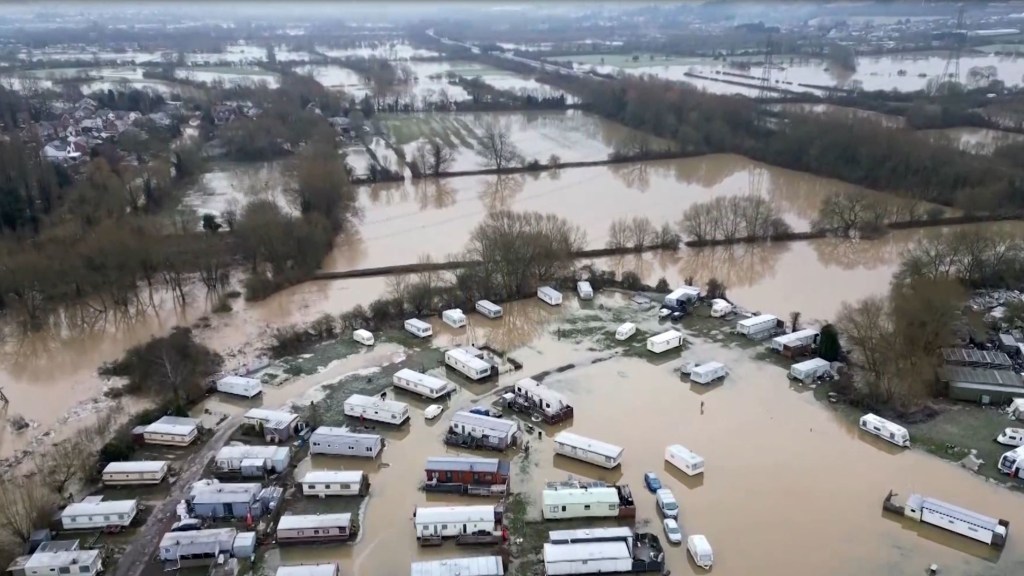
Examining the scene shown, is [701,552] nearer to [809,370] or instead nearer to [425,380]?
[809,370]

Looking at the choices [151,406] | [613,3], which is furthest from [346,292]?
[613,3]

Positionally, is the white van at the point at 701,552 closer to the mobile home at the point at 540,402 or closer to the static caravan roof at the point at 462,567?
the static caravan roof at the point at 462,567

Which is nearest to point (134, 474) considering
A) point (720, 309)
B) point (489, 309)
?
point (489, 309)

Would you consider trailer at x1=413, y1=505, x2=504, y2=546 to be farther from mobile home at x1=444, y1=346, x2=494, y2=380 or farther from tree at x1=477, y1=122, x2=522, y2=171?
tree at x1=477, y1=122, x2=522, y2=171

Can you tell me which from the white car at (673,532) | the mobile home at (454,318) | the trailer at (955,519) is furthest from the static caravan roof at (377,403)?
the trailer at (955,519)

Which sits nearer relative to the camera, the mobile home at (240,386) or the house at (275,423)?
the house at (275,423)

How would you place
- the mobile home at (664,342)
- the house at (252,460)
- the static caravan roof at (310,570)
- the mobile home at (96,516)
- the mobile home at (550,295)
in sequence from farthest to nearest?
the mobile home at (550,295) < the mobile home at (664,342) < the house at (252,460) < the mobile home at (96,516) < the static caravan roof at (310,570)

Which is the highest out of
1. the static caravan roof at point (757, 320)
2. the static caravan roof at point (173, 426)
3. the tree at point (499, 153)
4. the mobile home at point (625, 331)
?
the tree at point (499, 153)
